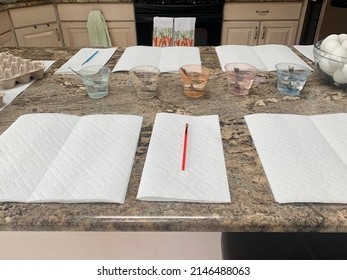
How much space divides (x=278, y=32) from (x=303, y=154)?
206cm

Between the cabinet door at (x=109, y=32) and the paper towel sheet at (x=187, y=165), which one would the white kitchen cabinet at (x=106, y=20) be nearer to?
the cabinet door at (x=109, y=32)

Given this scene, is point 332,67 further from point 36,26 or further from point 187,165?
point 36,26

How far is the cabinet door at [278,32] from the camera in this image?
223 cm

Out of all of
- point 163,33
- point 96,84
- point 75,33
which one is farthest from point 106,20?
point 96,84

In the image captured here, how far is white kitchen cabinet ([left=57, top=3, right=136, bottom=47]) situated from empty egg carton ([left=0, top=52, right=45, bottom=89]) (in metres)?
1.57

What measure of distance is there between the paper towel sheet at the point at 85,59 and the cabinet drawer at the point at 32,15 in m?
1.36

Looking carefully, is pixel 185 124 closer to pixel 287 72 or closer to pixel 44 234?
pixel 287 72

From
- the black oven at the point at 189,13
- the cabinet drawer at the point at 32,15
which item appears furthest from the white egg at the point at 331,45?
the cabinet drawer at the point at 32,15

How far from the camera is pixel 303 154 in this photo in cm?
53

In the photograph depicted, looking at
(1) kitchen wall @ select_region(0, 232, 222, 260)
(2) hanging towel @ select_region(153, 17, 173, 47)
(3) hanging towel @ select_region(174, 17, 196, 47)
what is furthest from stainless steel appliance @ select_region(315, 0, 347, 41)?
(1) kitchen wall @ select_region(0, 232, 222, 260)

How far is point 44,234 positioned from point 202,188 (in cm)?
75

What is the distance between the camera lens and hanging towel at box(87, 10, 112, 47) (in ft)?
7.14

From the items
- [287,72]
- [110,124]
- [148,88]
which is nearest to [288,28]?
[287,72]
